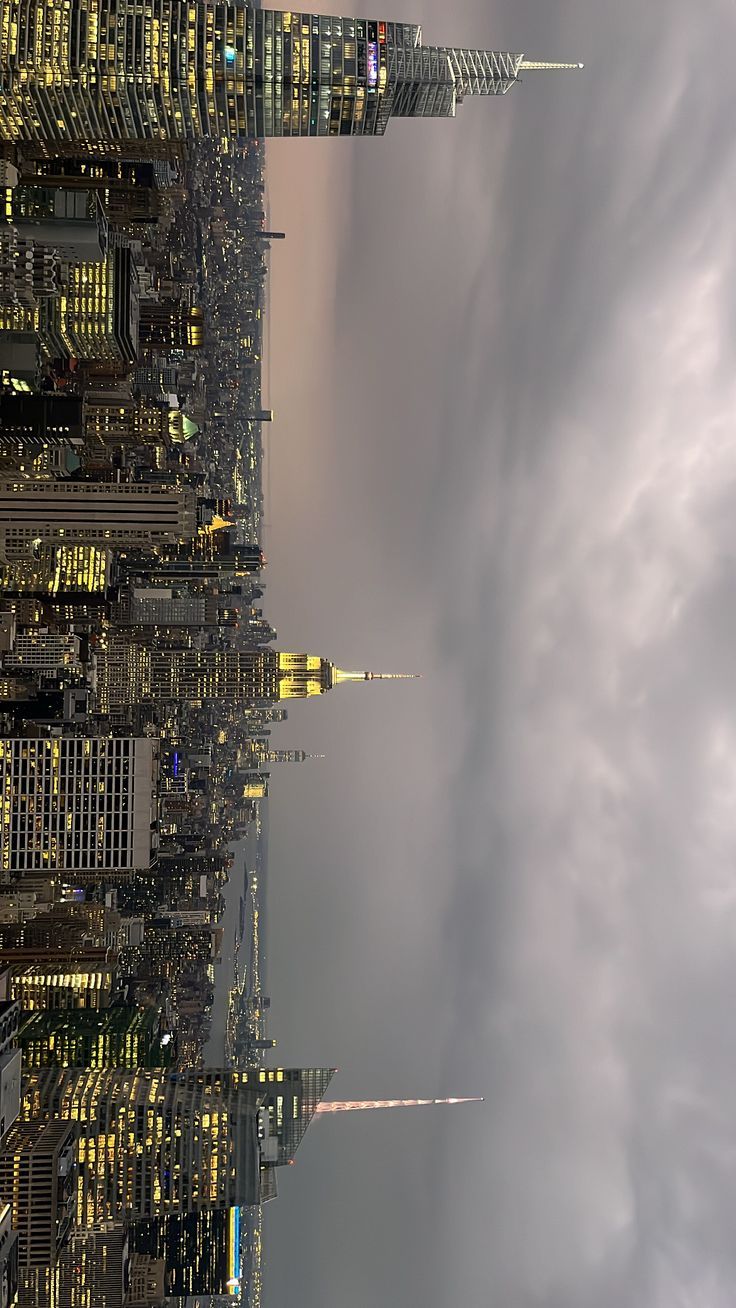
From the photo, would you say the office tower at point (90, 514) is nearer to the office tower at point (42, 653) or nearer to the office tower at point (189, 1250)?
the office tower at point (42, 653)

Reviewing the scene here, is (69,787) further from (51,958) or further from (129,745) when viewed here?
(51,958)

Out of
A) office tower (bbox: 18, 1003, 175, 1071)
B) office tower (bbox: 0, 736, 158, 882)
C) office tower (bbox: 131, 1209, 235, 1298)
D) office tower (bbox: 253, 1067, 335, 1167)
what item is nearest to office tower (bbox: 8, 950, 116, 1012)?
office tower (bbox: 18, 1003, 175, 1071)

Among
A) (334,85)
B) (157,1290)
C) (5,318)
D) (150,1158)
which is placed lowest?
(157,1290)

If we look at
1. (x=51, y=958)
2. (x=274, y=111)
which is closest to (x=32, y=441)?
(x=274, y=111)

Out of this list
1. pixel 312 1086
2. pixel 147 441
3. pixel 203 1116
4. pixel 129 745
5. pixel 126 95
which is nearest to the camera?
pixel 126 95

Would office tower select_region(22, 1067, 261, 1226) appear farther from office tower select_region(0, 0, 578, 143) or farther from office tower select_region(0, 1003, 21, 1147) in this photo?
office tower select_region(0, 0, 578, 143)

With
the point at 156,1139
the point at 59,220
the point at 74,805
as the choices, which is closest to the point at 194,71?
the point at 59,220

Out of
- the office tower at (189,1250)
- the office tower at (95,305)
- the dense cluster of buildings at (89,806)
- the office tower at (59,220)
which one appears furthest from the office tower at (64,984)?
the office tower at (59,220)
